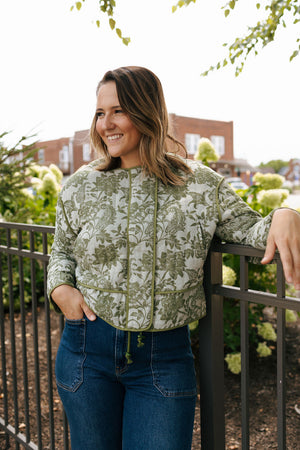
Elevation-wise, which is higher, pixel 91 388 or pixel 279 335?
pixel 279 335

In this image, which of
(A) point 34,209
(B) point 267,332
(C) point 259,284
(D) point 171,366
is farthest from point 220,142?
(D) point 171,366

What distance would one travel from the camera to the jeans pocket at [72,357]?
1634 mm

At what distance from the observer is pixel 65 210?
67.9 inches

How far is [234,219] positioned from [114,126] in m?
0.54

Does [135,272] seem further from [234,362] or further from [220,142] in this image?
[220,142]

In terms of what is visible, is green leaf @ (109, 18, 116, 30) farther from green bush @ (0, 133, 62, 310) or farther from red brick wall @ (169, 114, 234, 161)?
red brick wall @ (169, 114, 234, 161)

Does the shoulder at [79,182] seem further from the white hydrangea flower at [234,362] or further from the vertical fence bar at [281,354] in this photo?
the white hydrangea flower at [234,362]

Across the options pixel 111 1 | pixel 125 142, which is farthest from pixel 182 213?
pixel 111 1

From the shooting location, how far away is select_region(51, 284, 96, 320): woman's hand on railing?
1.64 meters

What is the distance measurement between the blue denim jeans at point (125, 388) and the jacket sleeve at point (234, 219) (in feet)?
1.27

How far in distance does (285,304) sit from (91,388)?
73 cm

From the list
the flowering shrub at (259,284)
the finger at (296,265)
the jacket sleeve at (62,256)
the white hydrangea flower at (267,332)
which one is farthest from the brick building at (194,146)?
the finger at (296,265)

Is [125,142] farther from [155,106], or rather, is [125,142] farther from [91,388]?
[91,388]

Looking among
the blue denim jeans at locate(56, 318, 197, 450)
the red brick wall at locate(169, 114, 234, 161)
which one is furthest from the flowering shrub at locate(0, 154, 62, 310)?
the red brick wall at locate(169, 114, 234, 161)
